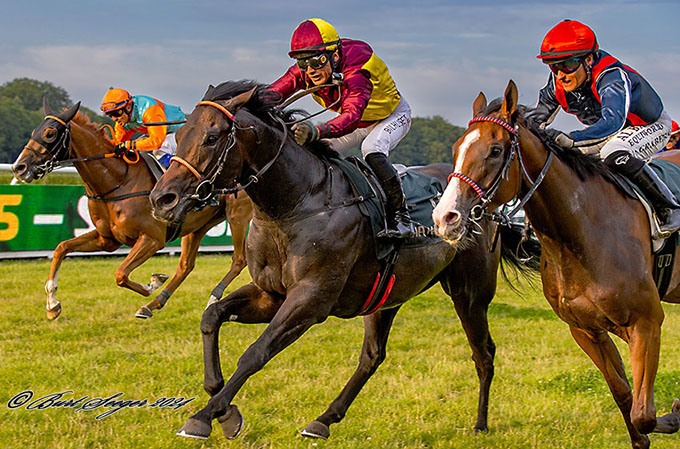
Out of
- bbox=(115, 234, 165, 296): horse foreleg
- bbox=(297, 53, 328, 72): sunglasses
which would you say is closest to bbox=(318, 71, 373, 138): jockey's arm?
bbox=(297, 53, 328, 72): sunglasses

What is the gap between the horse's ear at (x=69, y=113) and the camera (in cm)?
762

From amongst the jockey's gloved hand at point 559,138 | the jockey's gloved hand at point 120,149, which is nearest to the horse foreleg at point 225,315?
the jockey's gloved hand at point 559,138

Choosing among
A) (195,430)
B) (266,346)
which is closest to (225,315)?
(266,346)

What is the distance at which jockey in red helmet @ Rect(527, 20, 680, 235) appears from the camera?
3.80 m

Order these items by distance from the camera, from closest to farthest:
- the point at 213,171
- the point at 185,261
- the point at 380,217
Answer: the point at 213,171 < the point at 380,217 < the point at 185,261

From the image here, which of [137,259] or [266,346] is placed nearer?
[266,346]

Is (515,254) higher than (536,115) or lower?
lower

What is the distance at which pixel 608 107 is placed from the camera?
A: 12.5ft

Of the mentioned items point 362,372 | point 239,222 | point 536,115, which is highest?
point 536,115

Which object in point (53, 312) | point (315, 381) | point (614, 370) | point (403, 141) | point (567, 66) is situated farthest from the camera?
point (403, 141)

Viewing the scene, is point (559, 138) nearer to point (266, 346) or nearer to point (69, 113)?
point (266, 346)

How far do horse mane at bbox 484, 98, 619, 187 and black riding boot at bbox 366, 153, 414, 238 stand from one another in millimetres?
1031

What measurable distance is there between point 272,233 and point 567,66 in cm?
191

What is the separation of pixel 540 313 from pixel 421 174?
4.42 meters
